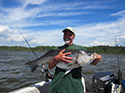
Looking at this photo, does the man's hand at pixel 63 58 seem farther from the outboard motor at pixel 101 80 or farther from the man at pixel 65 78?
the outboard motor at pixel 101 80

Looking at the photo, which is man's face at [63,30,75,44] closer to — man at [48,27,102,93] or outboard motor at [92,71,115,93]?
man at [48,27,102,93]

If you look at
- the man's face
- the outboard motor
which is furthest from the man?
the outboard motor

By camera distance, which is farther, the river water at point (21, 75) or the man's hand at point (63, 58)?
the river water at point (21, 75)

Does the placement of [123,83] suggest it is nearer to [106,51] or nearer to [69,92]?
[69,92]

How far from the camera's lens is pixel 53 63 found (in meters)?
2.60

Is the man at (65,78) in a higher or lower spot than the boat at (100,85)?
higher

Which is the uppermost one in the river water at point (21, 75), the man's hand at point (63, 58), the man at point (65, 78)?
the man's hand at point (63, 58)

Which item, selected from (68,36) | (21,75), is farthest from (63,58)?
(21,75)

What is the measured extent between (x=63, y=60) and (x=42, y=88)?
2576mm

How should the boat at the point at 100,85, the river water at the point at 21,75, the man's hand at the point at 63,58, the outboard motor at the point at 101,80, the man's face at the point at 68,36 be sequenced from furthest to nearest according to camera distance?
the river water at the point at 21,75, the outboard motor at the point at 101,80, the boat at the point at 100,85, the man's face at the point at 68,36, the man's hand at the point at 63,58

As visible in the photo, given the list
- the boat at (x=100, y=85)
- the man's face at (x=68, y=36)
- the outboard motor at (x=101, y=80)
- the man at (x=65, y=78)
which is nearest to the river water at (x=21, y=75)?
the outboard motor at (x=101, y=80)

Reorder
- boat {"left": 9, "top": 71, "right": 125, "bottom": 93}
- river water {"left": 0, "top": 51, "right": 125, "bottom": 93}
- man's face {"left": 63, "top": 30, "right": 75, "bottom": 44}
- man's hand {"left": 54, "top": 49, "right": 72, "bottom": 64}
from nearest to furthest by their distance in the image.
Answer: man's hand {"left": 54, "top": 49, "right": 72, "bottom": 64}
man's face {"left": 63, "top": 30, "right": 75, "bottom": 44}
boat {"left": 9, "top": 71, "right": 125, "bottom": 93}
river water {"left": 0, "top": 51, "right": 125, "bottom": 93}

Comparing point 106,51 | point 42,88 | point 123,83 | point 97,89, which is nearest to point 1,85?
point 42,88

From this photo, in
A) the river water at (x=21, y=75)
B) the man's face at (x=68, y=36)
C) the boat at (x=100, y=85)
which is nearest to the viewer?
the man's face at (x=68, y=36)
